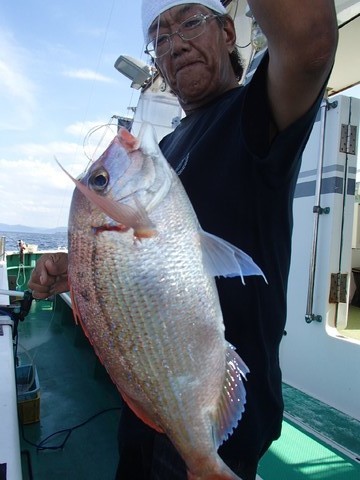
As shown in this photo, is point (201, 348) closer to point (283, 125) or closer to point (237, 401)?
point (237, 401)

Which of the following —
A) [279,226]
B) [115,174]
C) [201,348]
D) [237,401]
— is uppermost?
[115,174]

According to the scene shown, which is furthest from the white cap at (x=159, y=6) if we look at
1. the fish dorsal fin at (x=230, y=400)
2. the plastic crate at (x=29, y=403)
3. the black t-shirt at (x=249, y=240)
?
the plastic crate at (x=29, y=403)

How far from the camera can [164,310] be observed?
3.67 ft

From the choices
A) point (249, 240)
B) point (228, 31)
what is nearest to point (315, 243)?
point (228, 31)

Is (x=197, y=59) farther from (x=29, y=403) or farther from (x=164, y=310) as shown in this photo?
(x=29, y=403)

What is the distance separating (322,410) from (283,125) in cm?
330

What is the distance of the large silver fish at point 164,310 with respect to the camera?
1116 millimetres

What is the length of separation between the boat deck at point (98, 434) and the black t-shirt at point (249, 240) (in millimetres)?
1437

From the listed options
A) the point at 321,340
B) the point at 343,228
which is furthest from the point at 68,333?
the point at 343,228

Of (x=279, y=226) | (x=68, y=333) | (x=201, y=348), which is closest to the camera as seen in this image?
(x=201, y=348)

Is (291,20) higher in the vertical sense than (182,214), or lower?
higher

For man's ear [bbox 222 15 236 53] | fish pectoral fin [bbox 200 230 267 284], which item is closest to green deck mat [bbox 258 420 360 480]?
fish pectoral fin [bbox 200 230 267 284]

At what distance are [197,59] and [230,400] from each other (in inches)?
57.2

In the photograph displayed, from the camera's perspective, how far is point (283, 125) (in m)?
1.14
